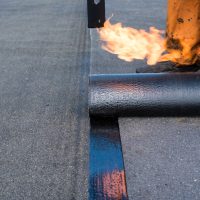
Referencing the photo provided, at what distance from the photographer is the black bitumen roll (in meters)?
3.28

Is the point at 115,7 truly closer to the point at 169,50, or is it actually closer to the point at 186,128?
the point at 169,50

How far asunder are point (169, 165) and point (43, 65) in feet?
9.61

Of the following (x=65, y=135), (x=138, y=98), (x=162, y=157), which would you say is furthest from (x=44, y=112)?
(x=162, y=157)

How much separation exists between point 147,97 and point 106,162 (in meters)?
0.80

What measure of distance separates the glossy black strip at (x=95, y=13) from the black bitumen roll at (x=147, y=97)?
3.25 ft

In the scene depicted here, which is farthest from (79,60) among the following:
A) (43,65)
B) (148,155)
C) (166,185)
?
(166,185)

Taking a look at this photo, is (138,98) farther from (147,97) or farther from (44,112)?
(44,112)

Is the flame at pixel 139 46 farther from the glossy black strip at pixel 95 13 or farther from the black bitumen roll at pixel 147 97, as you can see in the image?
the black bitumen roll at pixel 147 97

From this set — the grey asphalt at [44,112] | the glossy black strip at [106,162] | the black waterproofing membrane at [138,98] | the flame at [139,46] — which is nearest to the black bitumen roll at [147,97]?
the black waterproofing membrane at [138,98]

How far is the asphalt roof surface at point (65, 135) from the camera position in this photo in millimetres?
2494

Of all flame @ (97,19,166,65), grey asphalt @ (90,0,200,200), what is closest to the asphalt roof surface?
grey asphalt @ (90,0,200,200)

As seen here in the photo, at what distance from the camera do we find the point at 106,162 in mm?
2727

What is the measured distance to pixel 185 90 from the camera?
3311 mm

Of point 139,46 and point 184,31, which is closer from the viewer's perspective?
point 184,31
